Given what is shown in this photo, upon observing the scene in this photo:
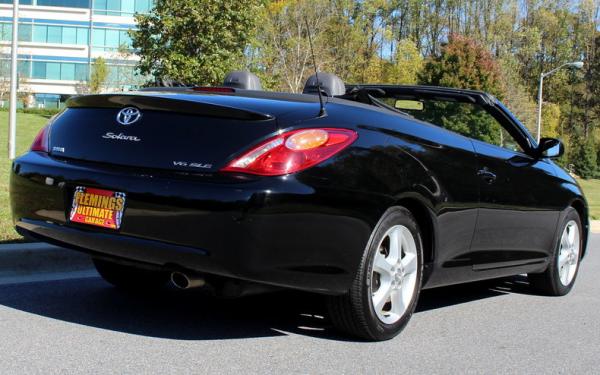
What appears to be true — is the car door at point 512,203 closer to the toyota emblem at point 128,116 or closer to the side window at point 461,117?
the side window at point 461,117

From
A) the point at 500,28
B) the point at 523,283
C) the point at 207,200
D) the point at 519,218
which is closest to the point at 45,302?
the point at 207,200

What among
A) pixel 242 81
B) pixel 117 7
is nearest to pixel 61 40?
pixel 117 7

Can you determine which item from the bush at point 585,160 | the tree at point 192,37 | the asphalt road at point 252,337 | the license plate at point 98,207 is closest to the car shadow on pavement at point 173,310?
the asphalt road at point 252,337

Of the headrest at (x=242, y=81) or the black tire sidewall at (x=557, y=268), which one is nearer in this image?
the headrest at (x=242, y=81)

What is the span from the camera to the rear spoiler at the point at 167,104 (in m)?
3.79

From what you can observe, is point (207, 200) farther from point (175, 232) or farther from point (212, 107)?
point (212, 107)

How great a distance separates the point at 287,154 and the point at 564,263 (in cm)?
360

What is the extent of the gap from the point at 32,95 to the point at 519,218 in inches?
2897

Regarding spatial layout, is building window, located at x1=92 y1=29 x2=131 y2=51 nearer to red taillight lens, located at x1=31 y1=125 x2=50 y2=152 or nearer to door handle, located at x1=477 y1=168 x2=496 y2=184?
red taillight lens, located at x1=31 y1=125 x2=50 y2=152

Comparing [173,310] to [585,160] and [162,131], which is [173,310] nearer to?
[162,131]

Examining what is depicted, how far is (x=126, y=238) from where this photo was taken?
3.71m

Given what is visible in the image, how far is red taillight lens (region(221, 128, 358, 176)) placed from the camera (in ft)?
11.8

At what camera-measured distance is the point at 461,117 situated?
5.34 metres

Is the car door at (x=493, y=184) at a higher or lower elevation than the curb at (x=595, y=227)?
higher
